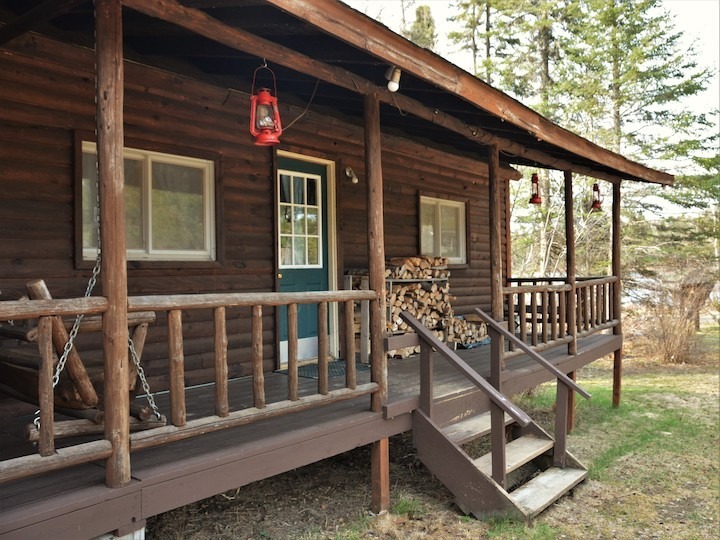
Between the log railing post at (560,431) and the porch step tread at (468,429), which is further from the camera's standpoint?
the log railing post at (560,431)

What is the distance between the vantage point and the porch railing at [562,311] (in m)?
6.34

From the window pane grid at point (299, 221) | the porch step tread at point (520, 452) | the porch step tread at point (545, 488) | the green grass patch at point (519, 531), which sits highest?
the window pane grid at point (299, 221)

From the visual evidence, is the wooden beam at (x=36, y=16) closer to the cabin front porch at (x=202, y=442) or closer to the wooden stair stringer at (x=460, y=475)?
the cabin front porch at (x=202, y=442)

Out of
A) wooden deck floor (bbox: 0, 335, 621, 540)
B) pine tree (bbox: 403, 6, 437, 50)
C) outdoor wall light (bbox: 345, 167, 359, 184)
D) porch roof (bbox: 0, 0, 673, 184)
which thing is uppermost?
pine tree (bbox: 403, 6, 437, 50)

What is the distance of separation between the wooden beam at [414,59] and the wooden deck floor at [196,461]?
2.41 meters

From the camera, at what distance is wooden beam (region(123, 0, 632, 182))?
9.90 ft

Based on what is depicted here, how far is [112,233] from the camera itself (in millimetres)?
→ 2736

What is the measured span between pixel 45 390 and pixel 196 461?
3.18ft

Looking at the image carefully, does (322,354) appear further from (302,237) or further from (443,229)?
(443,229)

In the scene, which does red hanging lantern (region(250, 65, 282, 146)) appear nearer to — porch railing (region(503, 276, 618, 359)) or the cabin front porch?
the cabin front porch

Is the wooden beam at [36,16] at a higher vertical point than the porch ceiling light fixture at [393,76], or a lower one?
higher

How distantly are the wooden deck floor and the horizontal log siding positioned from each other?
0.72m

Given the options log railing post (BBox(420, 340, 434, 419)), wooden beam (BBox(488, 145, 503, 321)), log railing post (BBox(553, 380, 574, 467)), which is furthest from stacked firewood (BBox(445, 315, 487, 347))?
log railing post (BBox(420, 340, 434, 419))

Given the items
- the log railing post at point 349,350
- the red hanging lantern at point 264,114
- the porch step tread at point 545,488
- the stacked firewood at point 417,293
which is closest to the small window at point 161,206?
the red hanging lantern at point 264,114
